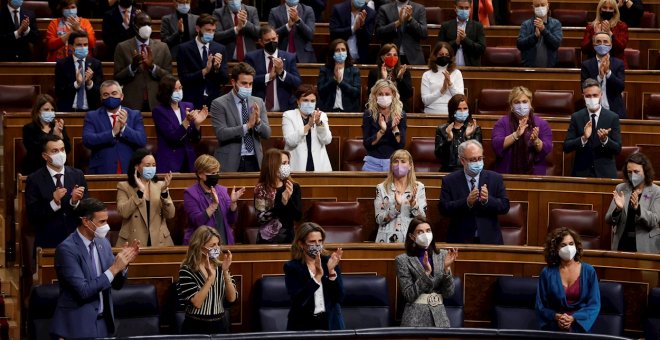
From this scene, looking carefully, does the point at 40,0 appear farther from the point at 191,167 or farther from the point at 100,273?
the point at 100,273

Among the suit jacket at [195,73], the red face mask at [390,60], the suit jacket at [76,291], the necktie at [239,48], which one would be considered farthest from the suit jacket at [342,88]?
the suit jacket at [76,291]

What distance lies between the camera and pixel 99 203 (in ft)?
20.9

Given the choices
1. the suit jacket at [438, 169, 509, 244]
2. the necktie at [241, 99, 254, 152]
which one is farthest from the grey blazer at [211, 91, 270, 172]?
the suit jacket at [438, 169, 509, 244]

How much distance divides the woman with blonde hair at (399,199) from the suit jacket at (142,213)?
1140 mm

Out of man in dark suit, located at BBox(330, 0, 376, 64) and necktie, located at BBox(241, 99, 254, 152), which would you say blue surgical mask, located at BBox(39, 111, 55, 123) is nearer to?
necktie, located at BBox(241, 99, 254, 152)

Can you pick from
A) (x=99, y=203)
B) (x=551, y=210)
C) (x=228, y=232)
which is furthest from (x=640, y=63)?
(x=99, y=203)

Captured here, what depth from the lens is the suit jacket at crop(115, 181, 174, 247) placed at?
7302 millimetres

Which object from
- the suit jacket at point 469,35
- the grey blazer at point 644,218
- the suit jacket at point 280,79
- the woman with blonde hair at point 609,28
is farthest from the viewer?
the suit jacket at point 469,35

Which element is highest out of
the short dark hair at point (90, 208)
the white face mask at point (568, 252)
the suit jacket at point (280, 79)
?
the suit jacket at point (280, 79)

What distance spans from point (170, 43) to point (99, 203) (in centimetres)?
323

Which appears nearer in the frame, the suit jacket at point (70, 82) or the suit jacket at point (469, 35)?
the suit jacket at point (70, 82)

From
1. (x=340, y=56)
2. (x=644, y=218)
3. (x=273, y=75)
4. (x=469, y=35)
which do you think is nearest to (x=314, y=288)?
(x=644, y=218)

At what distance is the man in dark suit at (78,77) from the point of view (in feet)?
28.9

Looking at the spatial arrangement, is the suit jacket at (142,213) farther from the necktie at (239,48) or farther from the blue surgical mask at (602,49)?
the blue surgical mask at (602,49)
